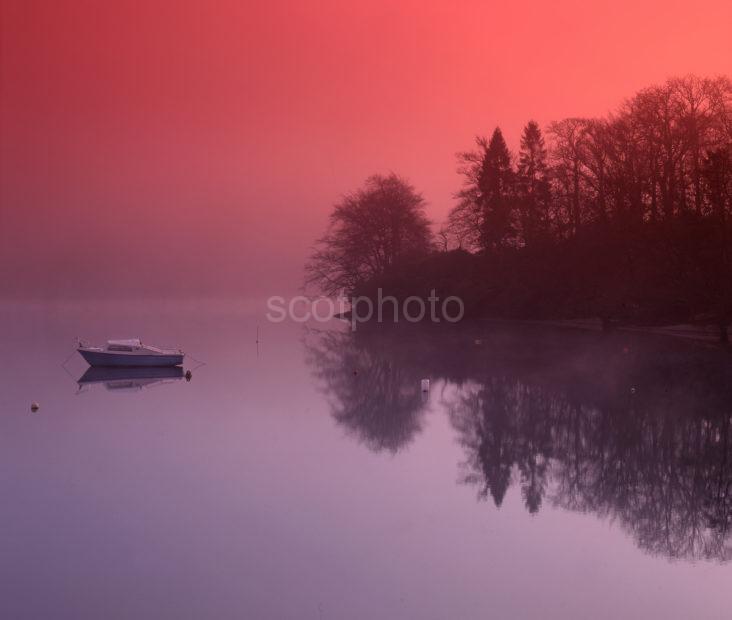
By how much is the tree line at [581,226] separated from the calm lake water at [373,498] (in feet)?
30.8

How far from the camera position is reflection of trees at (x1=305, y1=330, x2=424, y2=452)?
18000 millimetres

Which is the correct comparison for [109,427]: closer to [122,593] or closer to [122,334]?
[122,593]

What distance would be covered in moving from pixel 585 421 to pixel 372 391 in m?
8.00

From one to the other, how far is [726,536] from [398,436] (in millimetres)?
8414

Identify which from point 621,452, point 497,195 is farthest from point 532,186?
point 621,452

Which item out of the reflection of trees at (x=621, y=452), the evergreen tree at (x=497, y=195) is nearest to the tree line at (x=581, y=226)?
the evergreen tree at (x=497, y=195)

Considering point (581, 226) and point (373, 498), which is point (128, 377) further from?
point (581, 226)

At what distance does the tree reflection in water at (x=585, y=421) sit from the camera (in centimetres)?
1161

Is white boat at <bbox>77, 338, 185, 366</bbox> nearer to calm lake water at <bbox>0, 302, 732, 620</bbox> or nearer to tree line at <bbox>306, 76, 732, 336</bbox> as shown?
calm lake water at <bbox>0, 302, 732, 620</bbox>

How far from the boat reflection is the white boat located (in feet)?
0.82

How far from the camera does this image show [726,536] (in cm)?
1009

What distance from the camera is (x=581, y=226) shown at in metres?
51.7

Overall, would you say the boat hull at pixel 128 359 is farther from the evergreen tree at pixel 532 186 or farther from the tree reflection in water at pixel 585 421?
the evergreen tree at pixel 532 186

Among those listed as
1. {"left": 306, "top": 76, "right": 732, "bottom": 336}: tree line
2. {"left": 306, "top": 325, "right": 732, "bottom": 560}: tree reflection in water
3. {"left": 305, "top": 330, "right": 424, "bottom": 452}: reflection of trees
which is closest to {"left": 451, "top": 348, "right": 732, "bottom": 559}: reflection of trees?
{"left": 306, "top": 325, "right": 732, "bottom": 560}: tree reflection in water
